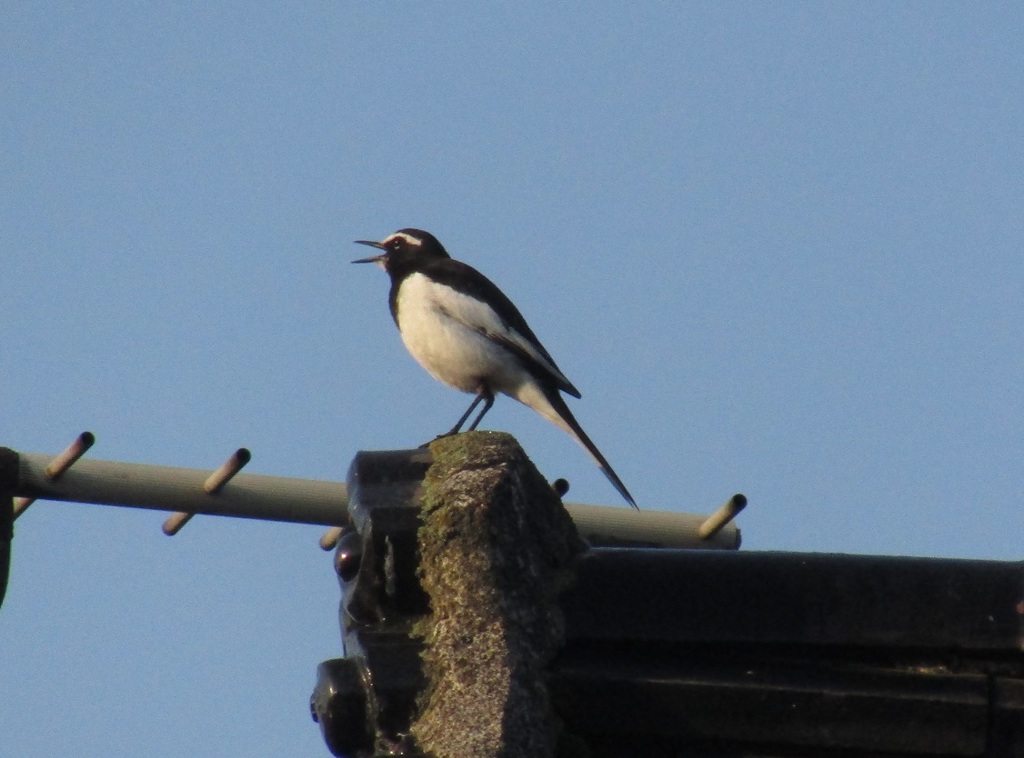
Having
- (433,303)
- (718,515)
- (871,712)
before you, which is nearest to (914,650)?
(871,712)

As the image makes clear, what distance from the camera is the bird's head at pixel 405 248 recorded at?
426 inches

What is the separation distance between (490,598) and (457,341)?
5906mm

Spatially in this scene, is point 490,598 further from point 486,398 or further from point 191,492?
point 486,398

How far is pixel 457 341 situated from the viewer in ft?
31.9

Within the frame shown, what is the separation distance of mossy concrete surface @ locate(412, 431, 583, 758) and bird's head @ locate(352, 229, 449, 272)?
Result: 6.68 meters

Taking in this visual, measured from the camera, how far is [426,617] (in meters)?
3.99


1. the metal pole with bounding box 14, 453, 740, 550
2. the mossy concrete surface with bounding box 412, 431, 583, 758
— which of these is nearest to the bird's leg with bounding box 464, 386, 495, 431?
the metal pole with bounding box 14, 453, 740, 550

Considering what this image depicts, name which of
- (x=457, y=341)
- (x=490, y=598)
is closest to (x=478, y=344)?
(x=457, y=341)

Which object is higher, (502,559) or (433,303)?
(433,303)

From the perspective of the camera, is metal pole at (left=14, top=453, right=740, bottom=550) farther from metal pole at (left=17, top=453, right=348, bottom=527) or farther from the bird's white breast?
the bird's white breast

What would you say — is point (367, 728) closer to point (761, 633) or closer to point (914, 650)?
point (761, 633)

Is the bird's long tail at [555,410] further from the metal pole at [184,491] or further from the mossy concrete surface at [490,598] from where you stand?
the mossy concrete surface at [490,598]

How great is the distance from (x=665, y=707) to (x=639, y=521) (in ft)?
14.6

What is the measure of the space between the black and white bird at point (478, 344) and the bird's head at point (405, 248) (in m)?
0.59
